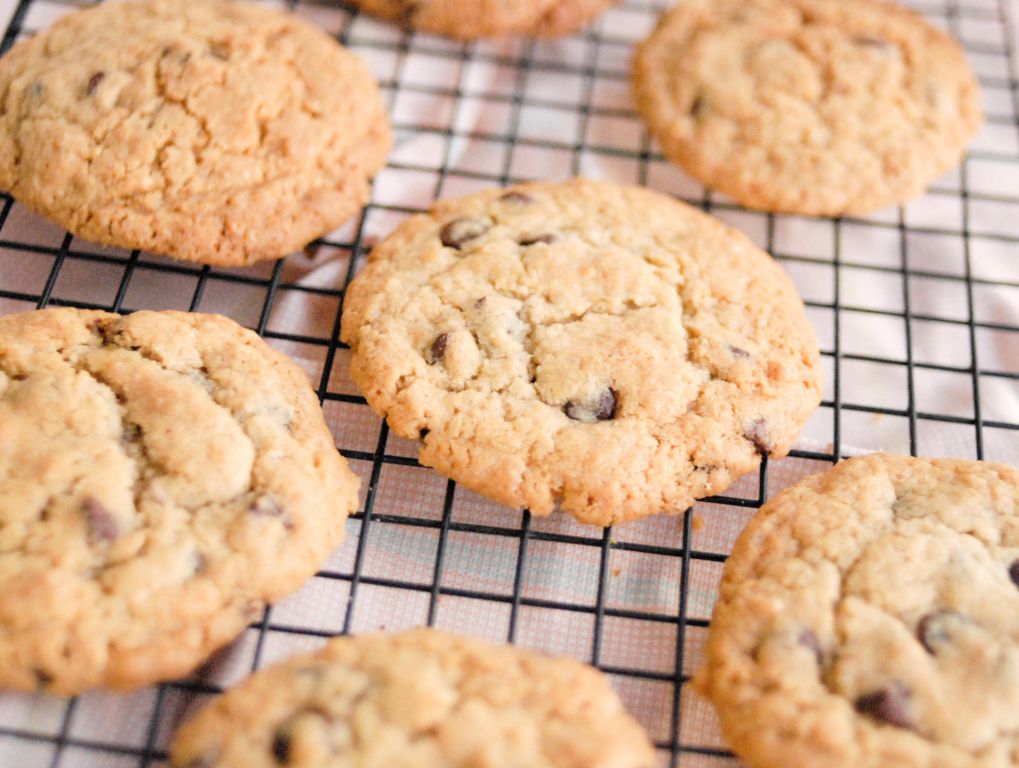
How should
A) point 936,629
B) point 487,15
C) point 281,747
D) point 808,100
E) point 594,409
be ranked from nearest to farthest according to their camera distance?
point 281,747 < point 936,629 < point 594,409 < point 808,100 < point 487,15

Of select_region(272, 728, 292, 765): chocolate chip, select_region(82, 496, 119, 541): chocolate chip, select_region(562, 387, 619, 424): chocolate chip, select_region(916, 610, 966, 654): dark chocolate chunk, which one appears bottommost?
select_region(272, 728, 292, 765): chocolate chip

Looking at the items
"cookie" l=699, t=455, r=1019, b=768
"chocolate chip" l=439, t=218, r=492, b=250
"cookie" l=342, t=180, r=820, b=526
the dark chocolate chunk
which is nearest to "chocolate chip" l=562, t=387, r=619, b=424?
"cookie" l=342, t=180, r=820, b=526

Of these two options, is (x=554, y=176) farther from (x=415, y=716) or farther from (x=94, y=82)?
(x=415, y=716)

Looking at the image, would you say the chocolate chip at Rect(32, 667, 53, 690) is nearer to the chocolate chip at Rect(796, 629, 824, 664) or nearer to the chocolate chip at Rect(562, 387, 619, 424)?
the chocolate chip at Rect(562, 387, 619, 424)

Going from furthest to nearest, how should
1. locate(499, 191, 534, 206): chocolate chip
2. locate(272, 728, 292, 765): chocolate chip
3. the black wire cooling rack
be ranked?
locate(499, 191, 534, 206): chocolate chip
the black wire cooling rack
locate(272, 728, 292, 765): chocolate chip

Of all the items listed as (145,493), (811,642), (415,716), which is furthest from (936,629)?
(145,493)

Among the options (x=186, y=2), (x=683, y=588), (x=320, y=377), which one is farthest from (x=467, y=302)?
(x=186, y=2)

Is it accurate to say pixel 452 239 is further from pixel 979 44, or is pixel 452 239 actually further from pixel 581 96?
pixel 979 44

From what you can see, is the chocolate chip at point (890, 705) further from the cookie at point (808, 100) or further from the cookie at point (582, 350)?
the cookie at point (808, 100)
